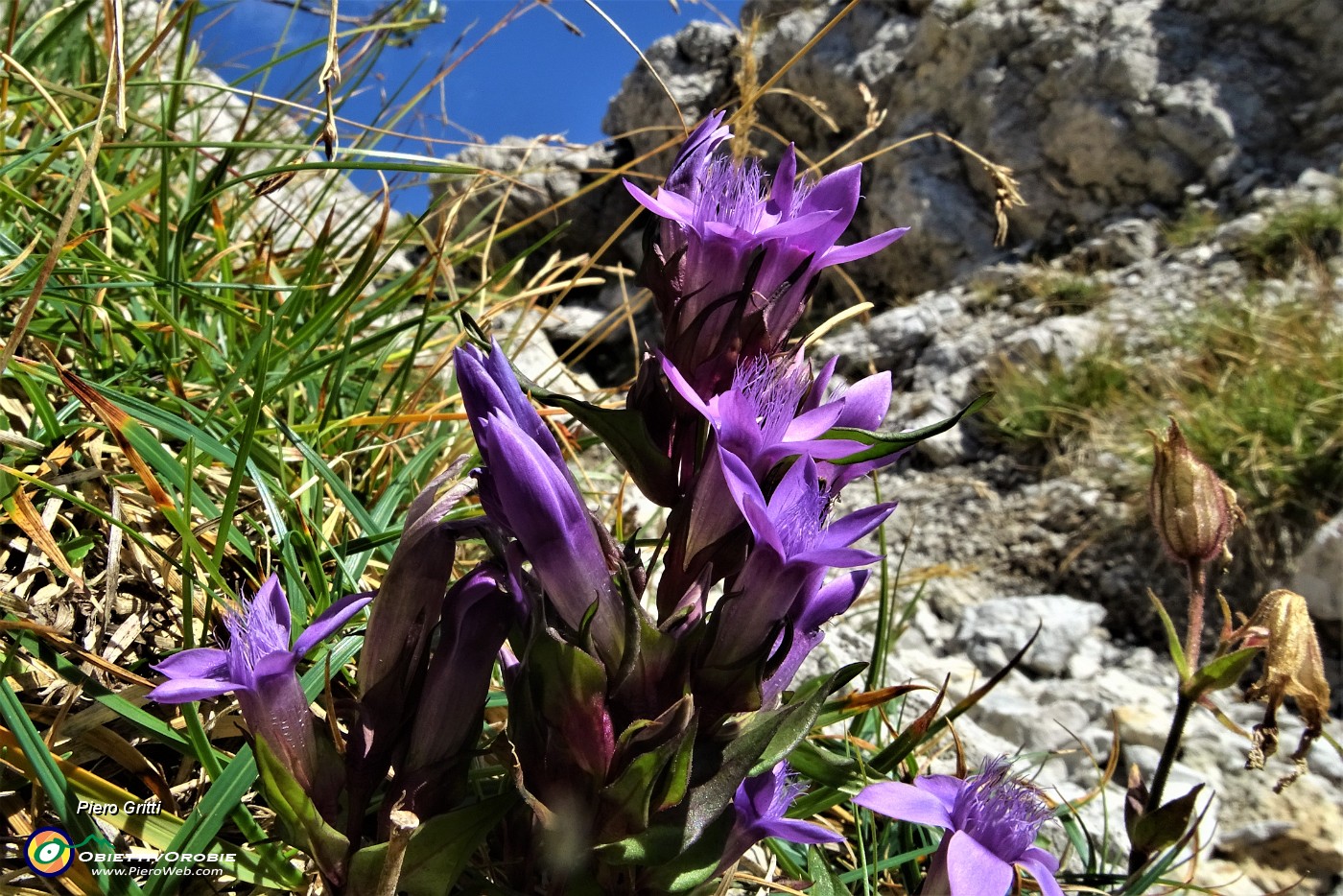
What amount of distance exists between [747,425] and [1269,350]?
6123 mm

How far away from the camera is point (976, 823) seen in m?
0.87

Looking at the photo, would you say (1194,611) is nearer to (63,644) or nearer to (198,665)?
(198,665)

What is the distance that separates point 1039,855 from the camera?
891 mm

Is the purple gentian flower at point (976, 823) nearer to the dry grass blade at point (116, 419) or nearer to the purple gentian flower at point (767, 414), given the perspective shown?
the purple gentian flower at point (767, 414)

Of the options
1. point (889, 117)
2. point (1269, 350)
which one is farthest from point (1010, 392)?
point (889, 117)

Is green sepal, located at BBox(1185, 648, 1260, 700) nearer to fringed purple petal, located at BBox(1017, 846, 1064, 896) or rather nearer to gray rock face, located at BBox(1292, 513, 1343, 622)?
fringed purple petal, located at BBox(1017, 846, 1064, 896)

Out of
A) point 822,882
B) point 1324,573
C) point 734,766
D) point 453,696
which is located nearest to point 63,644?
point 453,696

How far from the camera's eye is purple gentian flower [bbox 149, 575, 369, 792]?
708 millimetres

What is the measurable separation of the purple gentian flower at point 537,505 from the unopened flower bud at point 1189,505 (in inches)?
38.2

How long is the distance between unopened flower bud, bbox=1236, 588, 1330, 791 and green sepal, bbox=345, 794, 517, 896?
3.48ft

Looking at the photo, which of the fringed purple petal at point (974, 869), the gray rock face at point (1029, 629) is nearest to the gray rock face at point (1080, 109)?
the gray rock face at point (1029, 629)

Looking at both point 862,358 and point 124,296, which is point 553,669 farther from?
point 862,358

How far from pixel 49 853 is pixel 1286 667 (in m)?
1.50

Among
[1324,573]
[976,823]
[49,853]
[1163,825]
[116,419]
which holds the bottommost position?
A: [1324,573]
